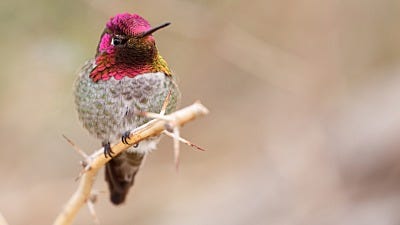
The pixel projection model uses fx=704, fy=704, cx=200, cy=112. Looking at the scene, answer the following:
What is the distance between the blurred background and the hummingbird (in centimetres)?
124

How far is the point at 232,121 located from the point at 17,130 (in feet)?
10.5

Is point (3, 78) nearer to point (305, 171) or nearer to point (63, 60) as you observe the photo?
point (63, 60)

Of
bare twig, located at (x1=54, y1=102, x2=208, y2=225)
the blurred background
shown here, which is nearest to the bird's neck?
bare twig, located at (x1=54, y1=102, x2=208, y2=225)

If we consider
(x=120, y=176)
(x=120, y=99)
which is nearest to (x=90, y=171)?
(x=120, y=99)

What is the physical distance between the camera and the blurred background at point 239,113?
5.09 metres

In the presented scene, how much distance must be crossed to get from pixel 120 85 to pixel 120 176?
0.81m

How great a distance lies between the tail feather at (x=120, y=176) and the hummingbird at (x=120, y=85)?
1.45 ft

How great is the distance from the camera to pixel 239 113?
8.28 meters

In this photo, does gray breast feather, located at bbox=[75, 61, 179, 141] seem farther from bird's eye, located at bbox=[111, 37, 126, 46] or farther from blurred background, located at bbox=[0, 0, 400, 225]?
blurred background, located at bbox=[0, 0, 400, 225]

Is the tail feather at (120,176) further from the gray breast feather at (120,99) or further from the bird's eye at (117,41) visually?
the bird's eye at (117,41)

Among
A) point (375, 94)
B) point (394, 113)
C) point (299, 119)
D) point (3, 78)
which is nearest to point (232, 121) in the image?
point (299, 119)

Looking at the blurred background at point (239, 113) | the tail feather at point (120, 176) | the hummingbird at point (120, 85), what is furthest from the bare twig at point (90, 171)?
the blurred background at point (239, 113)

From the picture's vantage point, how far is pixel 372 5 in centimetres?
675

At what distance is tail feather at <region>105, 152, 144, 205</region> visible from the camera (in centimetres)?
371
